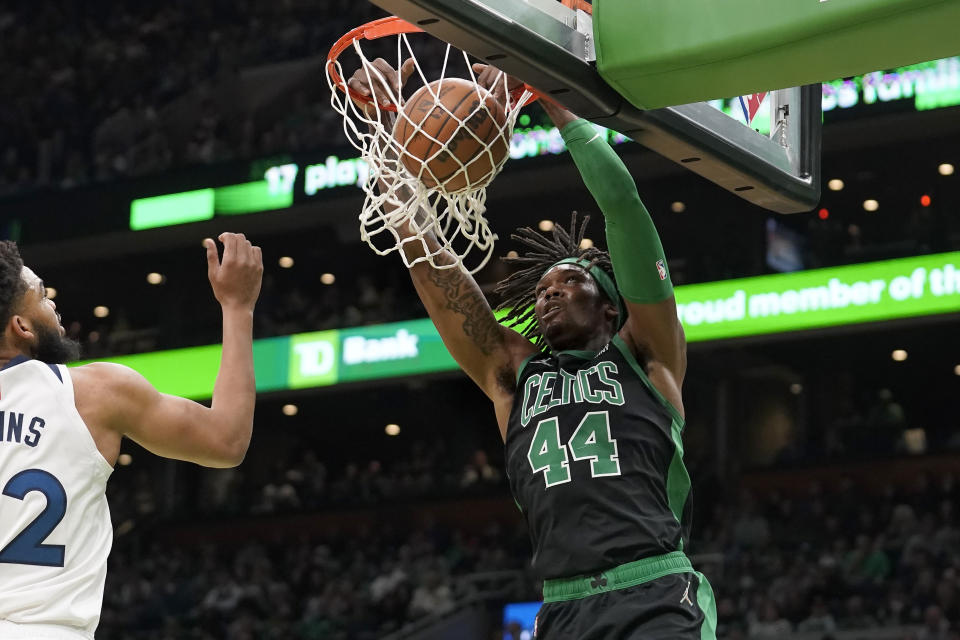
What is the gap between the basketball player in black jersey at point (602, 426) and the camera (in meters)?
3.57

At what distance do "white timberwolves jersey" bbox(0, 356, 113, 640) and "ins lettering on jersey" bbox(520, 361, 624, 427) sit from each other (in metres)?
1.37

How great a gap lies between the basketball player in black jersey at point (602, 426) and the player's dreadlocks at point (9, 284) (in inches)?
57.6

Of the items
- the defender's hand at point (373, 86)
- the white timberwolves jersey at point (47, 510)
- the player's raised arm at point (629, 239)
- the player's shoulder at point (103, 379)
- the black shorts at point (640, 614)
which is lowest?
the black shorts at point (640, 614)

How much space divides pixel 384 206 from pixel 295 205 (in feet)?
40.5

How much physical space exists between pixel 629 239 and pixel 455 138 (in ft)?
2.13

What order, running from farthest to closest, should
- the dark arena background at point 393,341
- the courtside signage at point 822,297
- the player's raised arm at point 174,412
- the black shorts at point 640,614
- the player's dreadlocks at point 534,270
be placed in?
the dark arena background at point 393,341 → the courtside signage at point 822,297 → the player's dreadlocks at point 534,270 → the black shorts at point 640,614 → the player's raised arm at point 174,412

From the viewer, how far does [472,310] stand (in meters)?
4.23

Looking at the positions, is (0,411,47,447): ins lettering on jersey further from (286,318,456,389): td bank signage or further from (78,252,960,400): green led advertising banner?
(286,318,456,389): td bank signage

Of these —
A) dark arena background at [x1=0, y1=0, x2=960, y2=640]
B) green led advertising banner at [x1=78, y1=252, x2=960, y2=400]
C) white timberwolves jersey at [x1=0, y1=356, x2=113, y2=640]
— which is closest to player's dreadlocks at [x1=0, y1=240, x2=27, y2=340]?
white timberwolves jersey at [x1=0, y1=356, x2=113, y2=640]

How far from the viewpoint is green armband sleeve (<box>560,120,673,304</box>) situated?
12.3ft

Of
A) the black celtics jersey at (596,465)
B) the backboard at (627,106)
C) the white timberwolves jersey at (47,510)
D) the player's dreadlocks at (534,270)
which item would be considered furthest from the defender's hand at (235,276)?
the player's dreadlocks at (534,270)

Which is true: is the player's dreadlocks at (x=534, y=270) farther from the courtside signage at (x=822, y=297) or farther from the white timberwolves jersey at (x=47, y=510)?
the courtside signage at (x=822, y=297)

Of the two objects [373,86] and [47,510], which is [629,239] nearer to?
[373,86]

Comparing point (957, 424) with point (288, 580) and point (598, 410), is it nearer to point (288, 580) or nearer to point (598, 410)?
point (288, 580)
